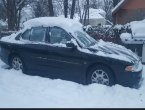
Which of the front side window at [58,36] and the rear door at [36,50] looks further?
the rear door at [36,50]

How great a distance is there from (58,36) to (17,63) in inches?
63.9

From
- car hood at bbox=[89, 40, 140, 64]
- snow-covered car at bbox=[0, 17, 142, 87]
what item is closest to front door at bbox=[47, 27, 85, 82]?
snow-covered car at bbox=[0, 17, 142, 87]

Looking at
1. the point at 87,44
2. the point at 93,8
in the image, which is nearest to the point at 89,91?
the point at 87,44

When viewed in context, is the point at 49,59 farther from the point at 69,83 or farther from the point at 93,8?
the point at 93,8

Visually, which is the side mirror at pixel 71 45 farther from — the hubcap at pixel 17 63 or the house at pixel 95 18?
the house at pixel 95 18

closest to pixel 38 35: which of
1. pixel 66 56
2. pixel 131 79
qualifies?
pixel 66 56

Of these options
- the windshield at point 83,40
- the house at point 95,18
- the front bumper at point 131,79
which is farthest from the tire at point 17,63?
the house at point 95,18

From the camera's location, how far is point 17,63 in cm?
909

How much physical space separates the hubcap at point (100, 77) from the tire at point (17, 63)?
2.44m

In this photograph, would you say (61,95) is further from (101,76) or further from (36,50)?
(36,50)

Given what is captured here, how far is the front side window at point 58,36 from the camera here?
8.38 meters

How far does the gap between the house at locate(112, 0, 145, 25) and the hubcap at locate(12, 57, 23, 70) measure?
11792mm

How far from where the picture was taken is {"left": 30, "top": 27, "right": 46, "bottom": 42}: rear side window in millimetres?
8719

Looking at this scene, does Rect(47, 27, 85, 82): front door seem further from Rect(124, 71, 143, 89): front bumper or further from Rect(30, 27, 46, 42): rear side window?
Rect(124, 71, 143, 89): front bumper
